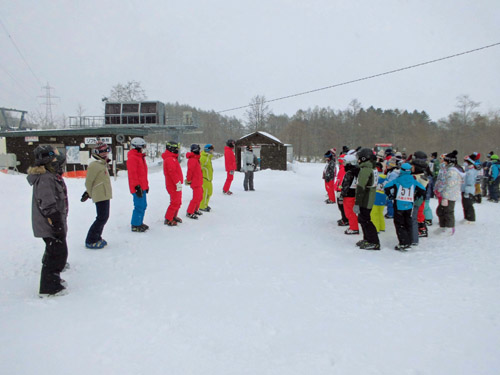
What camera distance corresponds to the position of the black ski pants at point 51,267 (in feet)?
11.3

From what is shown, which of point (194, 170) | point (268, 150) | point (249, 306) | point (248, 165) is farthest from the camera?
point (268, 150)

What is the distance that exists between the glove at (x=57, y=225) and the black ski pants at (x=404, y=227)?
17.3 ft

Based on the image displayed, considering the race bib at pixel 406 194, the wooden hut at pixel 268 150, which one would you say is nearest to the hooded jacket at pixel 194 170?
the race bib at pixel 406 194

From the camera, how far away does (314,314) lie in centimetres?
325

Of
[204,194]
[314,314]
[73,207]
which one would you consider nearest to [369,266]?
[314,314]

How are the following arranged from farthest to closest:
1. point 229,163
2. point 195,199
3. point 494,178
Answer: point 494,178
point 229,163
point 195,199

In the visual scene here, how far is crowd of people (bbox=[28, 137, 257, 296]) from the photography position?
11.4 feet

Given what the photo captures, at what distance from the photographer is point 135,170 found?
5809 mm

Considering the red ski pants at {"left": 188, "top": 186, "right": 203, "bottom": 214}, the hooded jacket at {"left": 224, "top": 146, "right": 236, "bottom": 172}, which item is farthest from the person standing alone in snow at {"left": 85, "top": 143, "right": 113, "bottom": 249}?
the hooded jacket at {"left": 224, "top": 146, "right": 236, "bottom": 172}

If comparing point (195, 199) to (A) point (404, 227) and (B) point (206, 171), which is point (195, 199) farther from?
(A) point (404, 227)

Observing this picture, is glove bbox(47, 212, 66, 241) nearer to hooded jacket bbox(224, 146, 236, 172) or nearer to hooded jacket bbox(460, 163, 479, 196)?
hooded jacket bbox(224, 146, 236, 172)

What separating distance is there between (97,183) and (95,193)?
6.6 inches

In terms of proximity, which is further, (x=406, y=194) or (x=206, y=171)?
(x=206, y=171)

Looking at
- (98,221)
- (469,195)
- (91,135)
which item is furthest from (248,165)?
(91,135)
